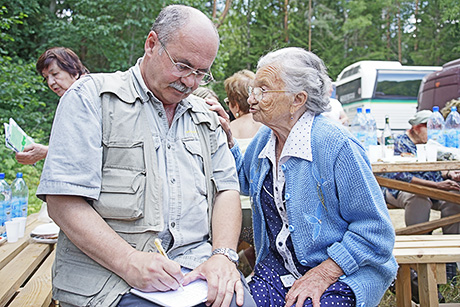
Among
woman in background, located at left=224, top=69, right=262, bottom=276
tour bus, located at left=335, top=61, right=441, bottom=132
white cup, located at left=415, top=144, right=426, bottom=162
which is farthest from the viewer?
tour bus, located at left=335, top=61, right=441, bottom=132

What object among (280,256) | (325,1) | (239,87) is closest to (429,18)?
(325,1)

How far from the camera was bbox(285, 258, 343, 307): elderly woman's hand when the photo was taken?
1.62m

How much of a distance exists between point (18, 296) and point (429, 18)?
23.9 metres

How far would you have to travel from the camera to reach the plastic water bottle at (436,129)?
3.78 m

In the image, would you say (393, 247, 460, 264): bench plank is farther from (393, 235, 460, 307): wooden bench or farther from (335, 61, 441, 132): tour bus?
(335, 61, 441, 132): tour bus

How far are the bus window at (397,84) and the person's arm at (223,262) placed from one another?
493 inches

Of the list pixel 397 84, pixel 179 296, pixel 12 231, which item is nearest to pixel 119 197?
pixel 179 296

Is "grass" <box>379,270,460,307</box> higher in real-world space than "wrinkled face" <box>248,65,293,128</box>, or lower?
lower

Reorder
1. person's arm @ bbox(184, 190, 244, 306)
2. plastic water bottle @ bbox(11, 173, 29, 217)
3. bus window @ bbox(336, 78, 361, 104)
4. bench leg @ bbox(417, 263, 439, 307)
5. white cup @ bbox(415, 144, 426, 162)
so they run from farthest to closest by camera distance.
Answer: bus window @ bbox(336, 78, 361, 104)
white cup @ bbox(415, 144, 426, 162)
plastic water bottle @ bbox(11, 173, 29, 217)
bench leg @ bbox(417, 263, 439, 307)
person's arm @ bbox(184, 190, 244, 306)

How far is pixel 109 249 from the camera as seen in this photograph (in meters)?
1.36

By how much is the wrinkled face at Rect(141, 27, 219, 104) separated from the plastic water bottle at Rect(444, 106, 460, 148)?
115 inches

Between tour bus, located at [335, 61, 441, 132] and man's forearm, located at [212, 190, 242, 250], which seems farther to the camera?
tour bus, located at [335, 61, 441, 132]

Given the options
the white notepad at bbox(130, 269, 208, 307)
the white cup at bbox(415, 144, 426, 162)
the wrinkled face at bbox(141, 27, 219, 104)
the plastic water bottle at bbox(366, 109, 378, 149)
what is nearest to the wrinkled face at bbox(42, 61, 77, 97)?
the wrinkled face at bbox(141, 27, 219, 104)

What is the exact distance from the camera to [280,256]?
6.26 ft
